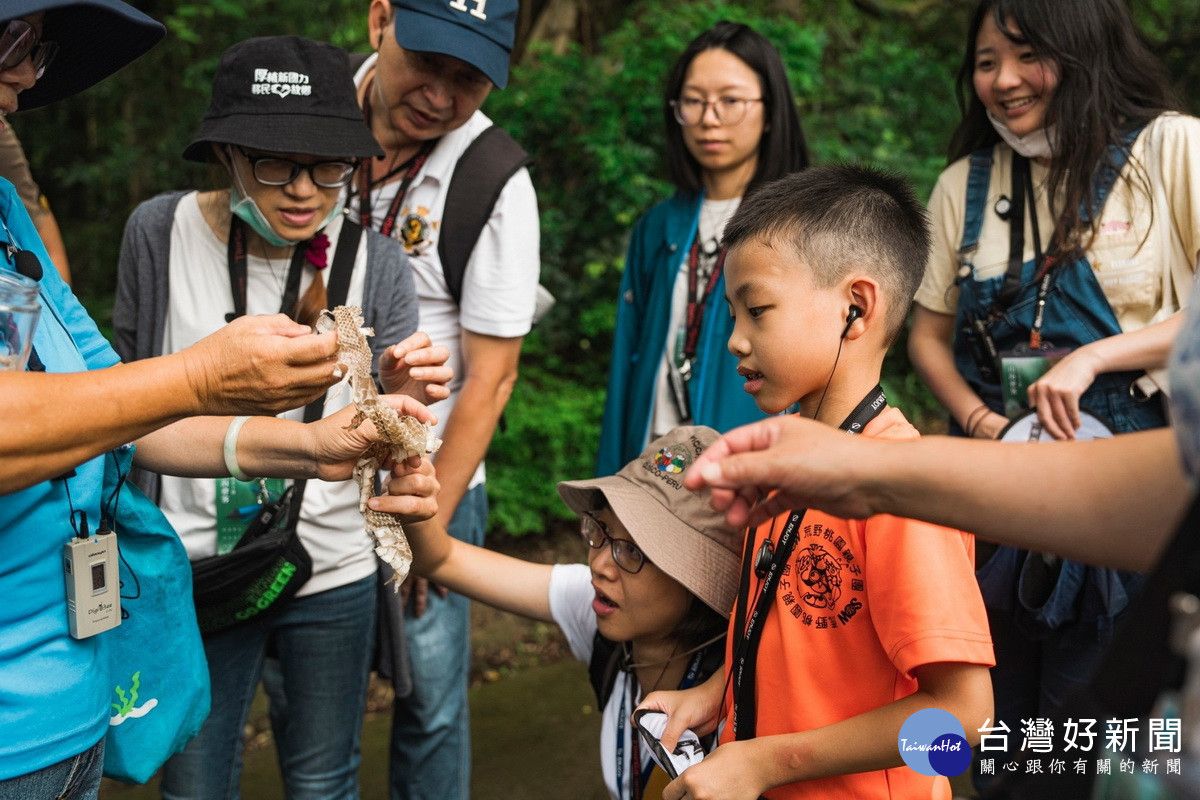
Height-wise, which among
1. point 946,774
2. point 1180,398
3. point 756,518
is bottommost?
point 946,774

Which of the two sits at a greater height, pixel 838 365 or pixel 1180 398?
pixel 1180 398

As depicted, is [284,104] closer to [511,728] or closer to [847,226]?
[847,226]

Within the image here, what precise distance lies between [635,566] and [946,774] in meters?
0.68

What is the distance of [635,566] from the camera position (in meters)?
2.00

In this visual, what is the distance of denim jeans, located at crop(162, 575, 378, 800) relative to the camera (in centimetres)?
234

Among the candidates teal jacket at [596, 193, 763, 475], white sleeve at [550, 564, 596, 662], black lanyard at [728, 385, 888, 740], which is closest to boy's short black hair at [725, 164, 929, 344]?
black lanyard at [728, 385, 888, 740]

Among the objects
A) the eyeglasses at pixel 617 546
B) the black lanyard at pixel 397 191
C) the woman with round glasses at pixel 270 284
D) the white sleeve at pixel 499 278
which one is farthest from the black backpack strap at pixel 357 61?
the eyeglasses at pixel 617 546

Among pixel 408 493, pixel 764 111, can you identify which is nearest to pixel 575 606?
pixel 408 493

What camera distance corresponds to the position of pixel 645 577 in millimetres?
1997

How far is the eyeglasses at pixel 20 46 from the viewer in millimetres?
1470

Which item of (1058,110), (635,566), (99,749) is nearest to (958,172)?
(1058,110)

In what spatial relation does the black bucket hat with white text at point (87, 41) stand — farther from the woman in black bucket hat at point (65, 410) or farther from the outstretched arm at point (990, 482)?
the outstretched arm at point (990, 482)

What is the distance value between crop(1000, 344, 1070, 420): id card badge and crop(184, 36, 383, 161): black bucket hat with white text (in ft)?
5.40

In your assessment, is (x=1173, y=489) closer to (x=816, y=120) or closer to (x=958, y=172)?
(x=958, y=172)
